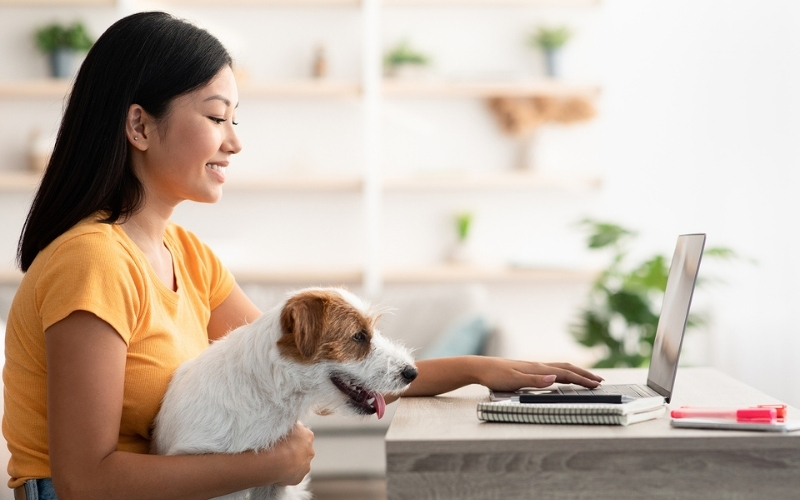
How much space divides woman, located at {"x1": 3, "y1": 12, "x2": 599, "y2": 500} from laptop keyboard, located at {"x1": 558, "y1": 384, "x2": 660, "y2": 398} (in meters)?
0.02

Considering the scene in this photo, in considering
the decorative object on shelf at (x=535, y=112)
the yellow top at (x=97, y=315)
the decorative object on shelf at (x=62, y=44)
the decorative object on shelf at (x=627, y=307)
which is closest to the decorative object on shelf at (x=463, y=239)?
the decorative object on shelf at (x=535, y=112)

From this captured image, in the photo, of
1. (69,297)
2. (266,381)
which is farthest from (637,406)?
(69,297)

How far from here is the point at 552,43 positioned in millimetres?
4719

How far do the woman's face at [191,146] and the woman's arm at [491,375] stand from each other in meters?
0.51

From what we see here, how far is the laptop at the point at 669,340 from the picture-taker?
50.2 inches

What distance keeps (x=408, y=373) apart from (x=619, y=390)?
42 cm

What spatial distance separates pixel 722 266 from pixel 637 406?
352 centimetres

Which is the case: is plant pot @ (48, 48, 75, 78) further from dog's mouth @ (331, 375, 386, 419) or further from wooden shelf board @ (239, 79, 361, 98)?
dog's mouth @ (331, 375, 386, 419)

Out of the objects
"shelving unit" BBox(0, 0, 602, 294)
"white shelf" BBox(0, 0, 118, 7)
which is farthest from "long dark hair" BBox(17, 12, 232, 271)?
"white shelf" BBox(0, 0, 118, 7)

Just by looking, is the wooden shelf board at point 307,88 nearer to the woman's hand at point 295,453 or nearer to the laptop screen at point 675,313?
the laptop screen at point 675,313

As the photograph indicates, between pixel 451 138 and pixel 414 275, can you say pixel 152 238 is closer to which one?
pixel 414 275

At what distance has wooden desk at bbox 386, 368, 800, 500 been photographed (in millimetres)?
1034

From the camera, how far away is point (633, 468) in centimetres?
104

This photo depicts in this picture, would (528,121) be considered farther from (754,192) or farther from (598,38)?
(754,192)
